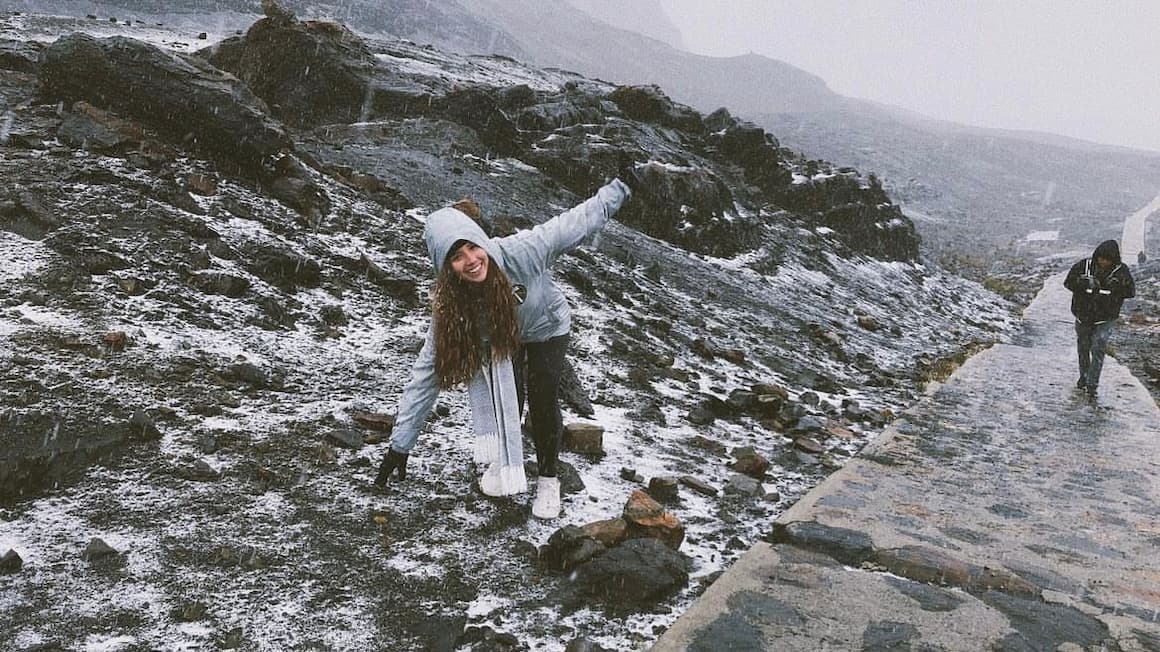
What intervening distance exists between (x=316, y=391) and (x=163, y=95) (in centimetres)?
455

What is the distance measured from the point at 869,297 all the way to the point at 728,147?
6641 mm

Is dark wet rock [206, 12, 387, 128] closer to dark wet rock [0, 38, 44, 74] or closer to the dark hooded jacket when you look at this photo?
dark wet rock [0, 38, 44, 74]

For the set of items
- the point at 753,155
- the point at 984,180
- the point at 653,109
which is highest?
the point at 984,180

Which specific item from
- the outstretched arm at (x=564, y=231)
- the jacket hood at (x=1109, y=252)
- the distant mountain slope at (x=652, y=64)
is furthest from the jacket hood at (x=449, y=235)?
the distant mountain slope at (x=652, y=64)

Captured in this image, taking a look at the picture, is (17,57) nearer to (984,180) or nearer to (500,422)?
(500,422)

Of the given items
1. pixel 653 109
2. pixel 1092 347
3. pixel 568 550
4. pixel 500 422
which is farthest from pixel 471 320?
pixel 653 109

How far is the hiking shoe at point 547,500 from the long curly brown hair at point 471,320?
811 mm

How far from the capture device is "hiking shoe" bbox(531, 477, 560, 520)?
3.87m

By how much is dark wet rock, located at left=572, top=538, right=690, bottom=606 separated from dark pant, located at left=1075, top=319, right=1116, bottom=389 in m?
7.34

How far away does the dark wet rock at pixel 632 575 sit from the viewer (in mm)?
3264

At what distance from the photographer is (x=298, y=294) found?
20.5 feet

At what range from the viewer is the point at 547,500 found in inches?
154

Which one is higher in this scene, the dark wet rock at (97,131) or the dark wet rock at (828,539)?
the dark wet rock at (97,131)

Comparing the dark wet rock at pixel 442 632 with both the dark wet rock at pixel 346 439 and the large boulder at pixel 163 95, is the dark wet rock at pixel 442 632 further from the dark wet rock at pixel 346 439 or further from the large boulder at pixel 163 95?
the large boulder at pixel 163 95
